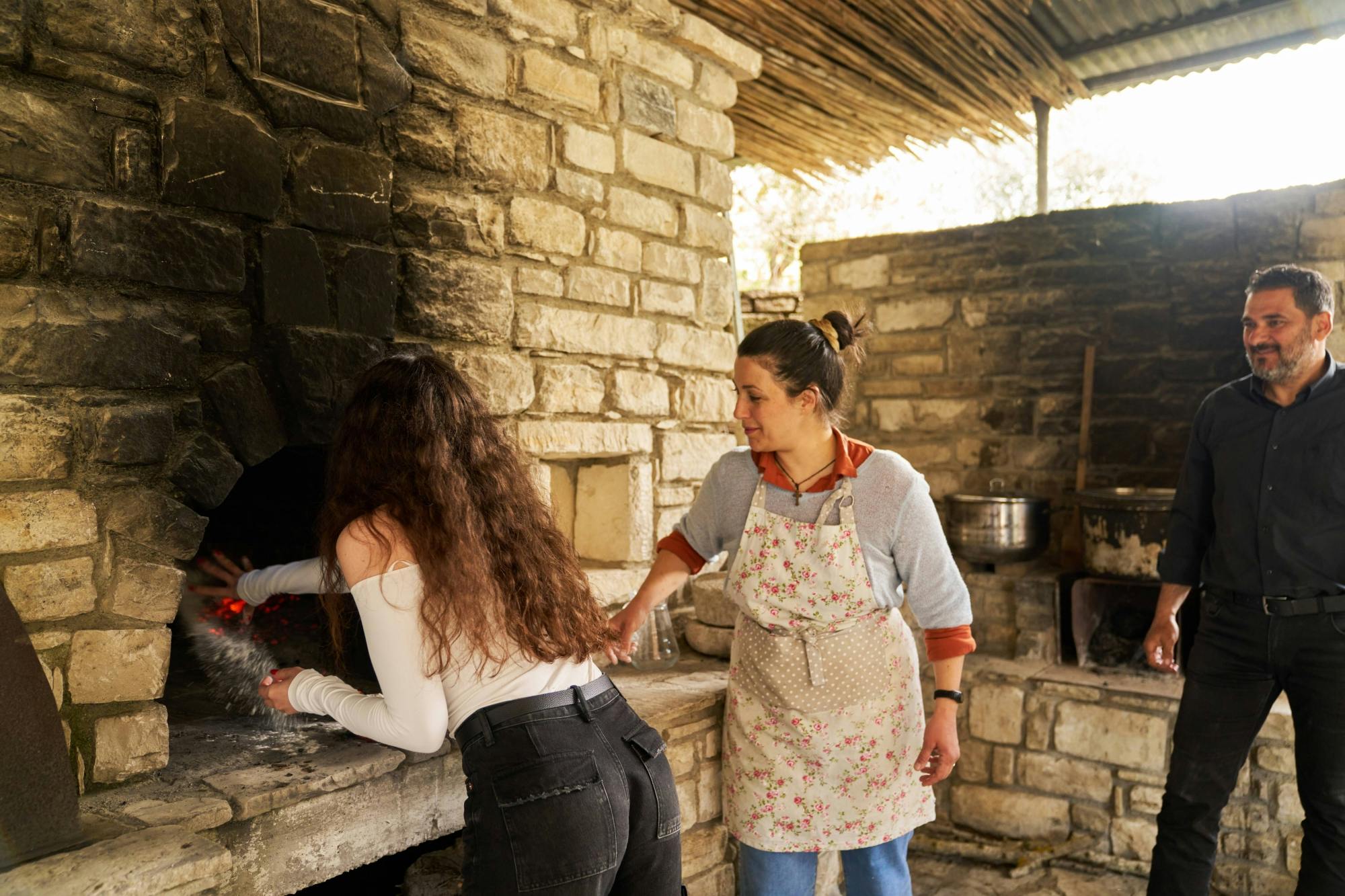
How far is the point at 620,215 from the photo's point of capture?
3.33m

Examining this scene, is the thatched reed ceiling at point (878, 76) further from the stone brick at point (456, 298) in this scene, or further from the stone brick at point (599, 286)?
the stone brick at point (456, 298)

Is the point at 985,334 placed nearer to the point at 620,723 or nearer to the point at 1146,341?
the point at 1146,341

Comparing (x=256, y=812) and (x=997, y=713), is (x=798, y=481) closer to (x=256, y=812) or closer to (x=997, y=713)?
(x=256, y=812)

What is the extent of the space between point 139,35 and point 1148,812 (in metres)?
4.33

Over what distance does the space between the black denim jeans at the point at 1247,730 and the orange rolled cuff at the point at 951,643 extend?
1.11m

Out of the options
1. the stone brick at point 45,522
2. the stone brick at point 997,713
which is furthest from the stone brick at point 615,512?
the stone brick at point 997,713

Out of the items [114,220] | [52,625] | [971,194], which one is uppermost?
[971,194]

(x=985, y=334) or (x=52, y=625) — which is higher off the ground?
(x=985, y=334)

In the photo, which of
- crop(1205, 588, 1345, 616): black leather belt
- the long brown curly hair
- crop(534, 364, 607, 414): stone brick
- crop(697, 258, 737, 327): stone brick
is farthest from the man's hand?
the long brown curly hair

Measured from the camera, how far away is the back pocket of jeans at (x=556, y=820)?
1.67 m

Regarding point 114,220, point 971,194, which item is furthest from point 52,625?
point 971,194

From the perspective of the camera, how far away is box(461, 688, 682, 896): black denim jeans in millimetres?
1672

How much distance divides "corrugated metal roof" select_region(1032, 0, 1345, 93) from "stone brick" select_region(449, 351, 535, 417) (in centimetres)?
340

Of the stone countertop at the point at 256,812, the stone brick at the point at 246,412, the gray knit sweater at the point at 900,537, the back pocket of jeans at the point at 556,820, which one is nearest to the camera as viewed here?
the back pocket of jeans at the point at 556,820
